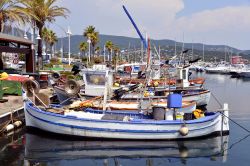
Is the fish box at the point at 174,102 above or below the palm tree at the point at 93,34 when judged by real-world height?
below

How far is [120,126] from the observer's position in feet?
59.5

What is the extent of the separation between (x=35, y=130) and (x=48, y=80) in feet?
48.6

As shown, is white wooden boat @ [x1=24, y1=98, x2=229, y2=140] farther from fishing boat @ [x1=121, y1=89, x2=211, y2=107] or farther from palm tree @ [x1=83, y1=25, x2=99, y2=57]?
palm tree @ [x1=83, y1=25, x2=99, y2=57]

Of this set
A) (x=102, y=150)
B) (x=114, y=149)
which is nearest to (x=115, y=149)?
Answer: (x=114, y=149)

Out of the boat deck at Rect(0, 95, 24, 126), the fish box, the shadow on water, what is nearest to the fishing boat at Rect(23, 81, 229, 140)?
the fish box

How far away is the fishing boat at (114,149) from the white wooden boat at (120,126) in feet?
1.16

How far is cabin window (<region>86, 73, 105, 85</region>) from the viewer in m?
25.7

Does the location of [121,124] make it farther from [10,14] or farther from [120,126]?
[10,14]

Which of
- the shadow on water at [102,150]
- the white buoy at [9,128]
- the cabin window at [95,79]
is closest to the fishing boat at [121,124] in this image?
the shadow on water at [102,150]

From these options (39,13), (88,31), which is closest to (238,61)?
(88,31)

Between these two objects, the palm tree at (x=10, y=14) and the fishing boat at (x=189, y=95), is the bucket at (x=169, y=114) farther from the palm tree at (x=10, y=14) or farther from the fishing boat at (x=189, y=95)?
the palm tree at (x=10, y=14)

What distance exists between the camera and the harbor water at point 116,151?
15.9 metres

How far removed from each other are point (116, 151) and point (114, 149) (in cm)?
27

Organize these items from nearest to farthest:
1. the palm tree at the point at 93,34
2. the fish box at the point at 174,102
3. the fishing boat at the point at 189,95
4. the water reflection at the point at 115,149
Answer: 1. the water reflection at the point at 115,149
2. the fish box at the point at 174,102
3. the fishing boat at the point at 189,95
4. the palm tree at the point at 93,34
